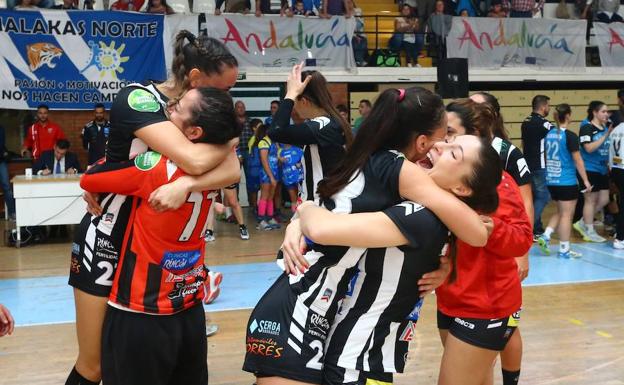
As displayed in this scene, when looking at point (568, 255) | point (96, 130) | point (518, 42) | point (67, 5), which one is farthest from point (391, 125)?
point (518, 42)

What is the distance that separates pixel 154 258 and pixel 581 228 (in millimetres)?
8918

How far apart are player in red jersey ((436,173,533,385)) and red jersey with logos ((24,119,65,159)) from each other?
9.91 meters

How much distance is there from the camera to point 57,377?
4527 millimetres

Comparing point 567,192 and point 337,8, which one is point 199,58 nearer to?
point 567,192

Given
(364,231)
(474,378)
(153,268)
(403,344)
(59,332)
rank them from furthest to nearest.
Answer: (59,332)
(474,378)
(153,268)
(403,344)
(364,231)

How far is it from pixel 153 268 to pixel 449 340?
4.27 feet

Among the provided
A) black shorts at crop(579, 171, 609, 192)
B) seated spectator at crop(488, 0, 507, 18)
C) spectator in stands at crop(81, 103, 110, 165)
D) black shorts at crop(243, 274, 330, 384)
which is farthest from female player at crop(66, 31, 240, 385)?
seated spectator at crop(488, 0, 507, 18)

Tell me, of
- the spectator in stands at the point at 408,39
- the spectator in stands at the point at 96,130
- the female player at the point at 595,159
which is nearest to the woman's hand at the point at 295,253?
the female player at the point at 595,159

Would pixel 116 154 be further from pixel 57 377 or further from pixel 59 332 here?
pixel 59 332

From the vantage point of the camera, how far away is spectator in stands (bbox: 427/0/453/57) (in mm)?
14055

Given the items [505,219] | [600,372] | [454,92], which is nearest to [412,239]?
[505,219]

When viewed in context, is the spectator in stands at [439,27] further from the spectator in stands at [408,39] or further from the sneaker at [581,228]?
the sneaker at [581,228]

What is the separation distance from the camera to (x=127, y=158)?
2.53m

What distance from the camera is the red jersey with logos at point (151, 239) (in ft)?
7.88
